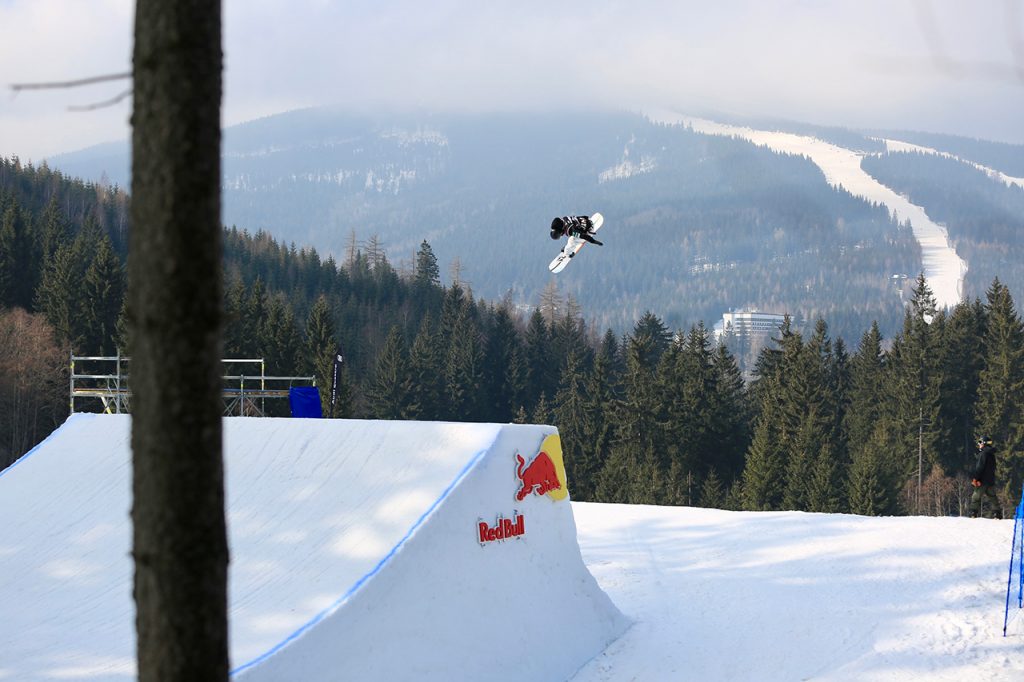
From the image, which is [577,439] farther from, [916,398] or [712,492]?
[916,398]

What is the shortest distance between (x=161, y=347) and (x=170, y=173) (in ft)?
1.77

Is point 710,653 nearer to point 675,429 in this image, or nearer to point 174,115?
point 174,115

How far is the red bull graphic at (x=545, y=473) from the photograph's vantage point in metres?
13.1

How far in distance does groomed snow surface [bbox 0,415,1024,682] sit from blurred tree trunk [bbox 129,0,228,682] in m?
5.89

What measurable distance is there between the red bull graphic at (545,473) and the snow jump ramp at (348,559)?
0.03 meters

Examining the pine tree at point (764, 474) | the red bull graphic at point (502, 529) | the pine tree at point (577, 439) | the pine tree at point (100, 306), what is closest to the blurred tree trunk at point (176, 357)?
the red bull graphic at point (502, 529)

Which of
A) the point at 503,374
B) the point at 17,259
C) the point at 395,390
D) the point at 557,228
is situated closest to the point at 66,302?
the point at 17,259

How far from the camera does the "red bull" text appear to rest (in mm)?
13078

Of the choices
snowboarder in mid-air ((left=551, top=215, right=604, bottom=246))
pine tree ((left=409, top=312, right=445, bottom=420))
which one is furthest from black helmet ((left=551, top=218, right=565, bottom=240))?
pine tree ((left=409, top=312, right=445, bottom=420))

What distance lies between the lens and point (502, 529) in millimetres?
12492

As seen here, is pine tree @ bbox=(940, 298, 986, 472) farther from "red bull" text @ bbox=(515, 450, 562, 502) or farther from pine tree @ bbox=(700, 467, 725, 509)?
"red bull" text @ bbox=(515, 450, 562, 502)

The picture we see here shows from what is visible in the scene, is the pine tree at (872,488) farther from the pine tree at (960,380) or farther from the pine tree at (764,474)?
the pine tree at (960,380)

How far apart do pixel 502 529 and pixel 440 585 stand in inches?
56.8

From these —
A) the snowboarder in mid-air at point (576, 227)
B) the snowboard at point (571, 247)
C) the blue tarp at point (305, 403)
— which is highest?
the snowboarder in mid-air at point (576, 227)
